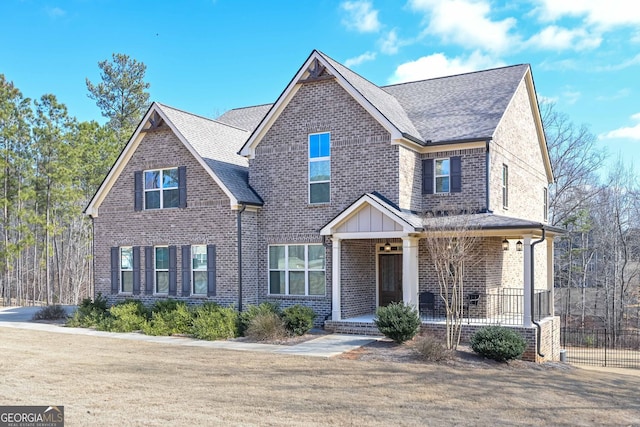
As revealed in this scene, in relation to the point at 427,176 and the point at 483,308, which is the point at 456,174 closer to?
the point at 427,176

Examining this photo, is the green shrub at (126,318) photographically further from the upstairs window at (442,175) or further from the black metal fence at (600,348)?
the black metal fence at (600,348)

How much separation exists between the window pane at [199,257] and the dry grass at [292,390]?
5.35m

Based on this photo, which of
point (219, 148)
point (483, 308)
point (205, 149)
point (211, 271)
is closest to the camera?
point (483, 308)

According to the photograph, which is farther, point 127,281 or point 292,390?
point 127,281

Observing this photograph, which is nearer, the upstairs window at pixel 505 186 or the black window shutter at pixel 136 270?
the upstairs window at pixel 505 186

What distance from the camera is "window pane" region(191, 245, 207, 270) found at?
18938 mm

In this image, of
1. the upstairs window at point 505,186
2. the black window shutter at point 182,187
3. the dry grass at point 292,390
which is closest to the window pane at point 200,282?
the black window shutter at point 182,187

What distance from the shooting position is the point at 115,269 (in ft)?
67.8

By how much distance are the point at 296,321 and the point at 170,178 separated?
295 inches

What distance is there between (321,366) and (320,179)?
7.66 metres

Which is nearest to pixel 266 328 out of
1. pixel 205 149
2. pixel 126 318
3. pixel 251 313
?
pixel 251 313

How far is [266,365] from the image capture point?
11.9 metres

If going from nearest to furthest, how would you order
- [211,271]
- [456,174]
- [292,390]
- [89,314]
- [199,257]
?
[292,390], [456,174], [211,271], [199,257], [89,314]

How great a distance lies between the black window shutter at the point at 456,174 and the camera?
1745 cm
